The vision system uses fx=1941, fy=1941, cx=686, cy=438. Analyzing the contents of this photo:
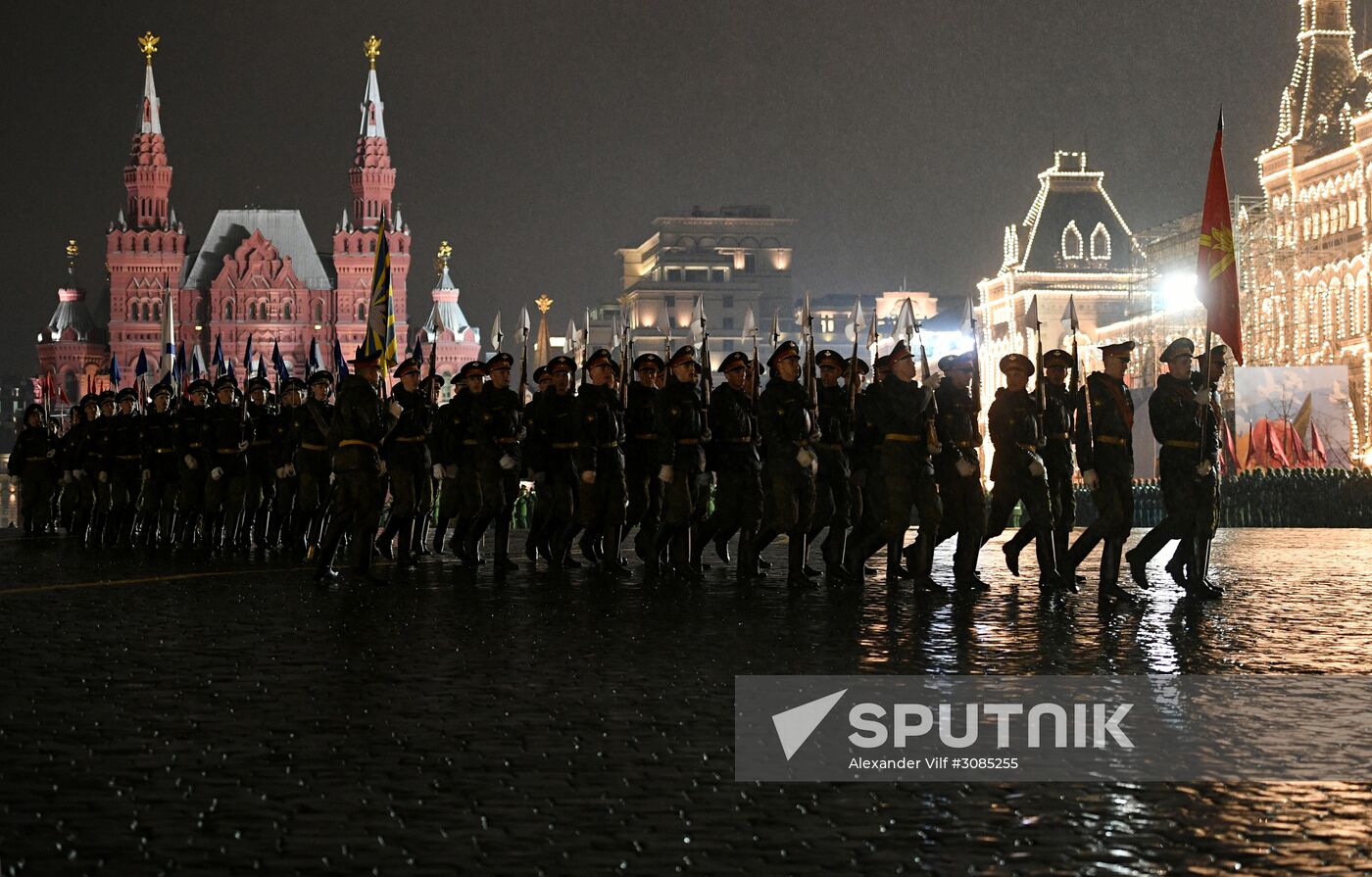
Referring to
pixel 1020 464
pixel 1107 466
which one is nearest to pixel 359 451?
pixel 1020 464

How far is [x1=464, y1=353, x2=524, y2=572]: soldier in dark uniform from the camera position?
16.2 metres

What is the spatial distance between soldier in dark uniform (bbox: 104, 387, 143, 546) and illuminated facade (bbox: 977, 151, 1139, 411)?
58409mm

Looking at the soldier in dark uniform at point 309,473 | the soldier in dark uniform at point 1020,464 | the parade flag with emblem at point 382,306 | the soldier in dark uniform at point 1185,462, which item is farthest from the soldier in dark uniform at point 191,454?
the soldier in dark uniform at point 1185,462

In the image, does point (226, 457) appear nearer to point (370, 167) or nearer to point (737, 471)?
point (737, 471)

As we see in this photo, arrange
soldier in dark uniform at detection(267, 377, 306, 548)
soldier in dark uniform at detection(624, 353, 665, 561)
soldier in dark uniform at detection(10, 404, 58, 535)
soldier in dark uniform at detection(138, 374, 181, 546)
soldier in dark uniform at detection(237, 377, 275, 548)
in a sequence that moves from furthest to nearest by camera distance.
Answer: soldier in dark uniform at detection(10, 404, 58, 535) < soldier in dark uniform at detection(138, 374, 181, 546) < soldier in dark uniform at detection(237, 377, 275, 548) < soldier in dark uniform at detection(267, 377, 306, 548) < soldier in dark uniform at detection(624, 353, 665, 561)

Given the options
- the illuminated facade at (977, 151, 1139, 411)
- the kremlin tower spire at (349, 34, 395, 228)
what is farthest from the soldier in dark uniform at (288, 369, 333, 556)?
the kremlin tower spire at (349, 34, 395, 228)

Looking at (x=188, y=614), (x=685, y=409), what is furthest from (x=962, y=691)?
(x=685, y=409)

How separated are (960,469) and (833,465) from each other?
1239 mm

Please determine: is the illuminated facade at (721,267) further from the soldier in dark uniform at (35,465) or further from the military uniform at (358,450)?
the military uniform at (358,450)

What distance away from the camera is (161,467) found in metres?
21.1

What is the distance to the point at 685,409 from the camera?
50.4ft

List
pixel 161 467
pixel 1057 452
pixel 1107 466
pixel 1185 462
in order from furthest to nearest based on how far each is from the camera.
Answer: pixel 161 467 → pixel 1057 452 → pixel 1107 466 → pixel 1185 462

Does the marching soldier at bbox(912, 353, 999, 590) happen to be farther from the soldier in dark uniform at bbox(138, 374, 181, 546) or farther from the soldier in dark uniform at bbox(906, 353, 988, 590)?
the soldier in dark uniform at bbox(138, 374, 181, 546)

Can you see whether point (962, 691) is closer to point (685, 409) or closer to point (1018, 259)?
point (685, 409)
